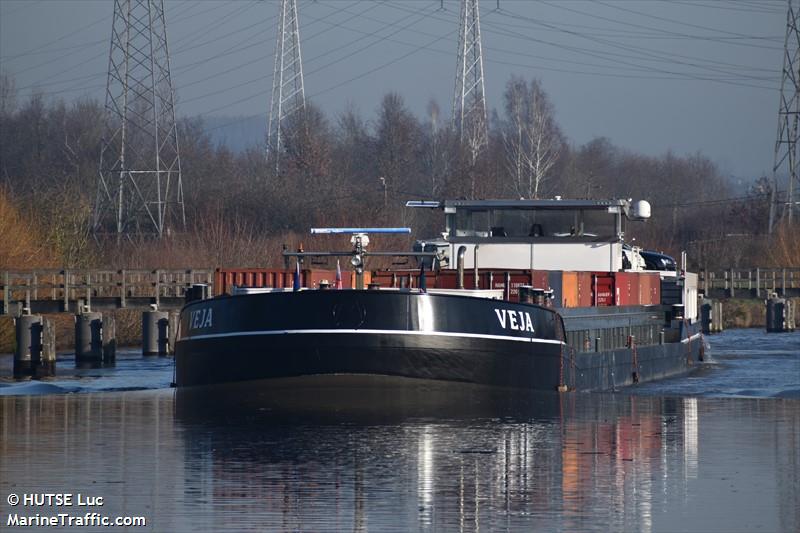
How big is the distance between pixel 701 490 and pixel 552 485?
142cm

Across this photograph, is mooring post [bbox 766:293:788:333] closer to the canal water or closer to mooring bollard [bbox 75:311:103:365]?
mooring bollard [bbox 75:311:103:365]

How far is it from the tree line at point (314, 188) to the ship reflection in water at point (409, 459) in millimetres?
27004

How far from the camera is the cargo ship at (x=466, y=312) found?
74.6 ft

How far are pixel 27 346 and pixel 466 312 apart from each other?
59.3 ft

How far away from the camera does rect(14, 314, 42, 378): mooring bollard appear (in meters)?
37.9

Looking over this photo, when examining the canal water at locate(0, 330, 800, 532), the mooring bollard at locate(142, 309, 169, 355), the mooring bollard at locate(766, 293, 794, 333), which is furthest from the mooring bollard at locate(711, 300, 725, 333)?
the canal water at locate(0, 330, 800, 532)

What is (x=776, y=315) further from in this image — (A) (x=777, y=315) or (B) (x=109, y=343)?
(B) (x=109, y=343)

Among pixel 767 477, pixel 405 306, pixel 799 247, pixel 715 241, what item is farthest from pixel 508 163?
pixel 767 477

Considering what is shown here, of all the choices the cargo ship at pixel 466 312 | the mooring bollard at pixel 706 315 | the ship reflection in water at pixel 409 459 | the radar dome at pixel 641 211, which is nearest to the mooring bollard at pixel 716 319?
the mooring bollard at pixel 706 315

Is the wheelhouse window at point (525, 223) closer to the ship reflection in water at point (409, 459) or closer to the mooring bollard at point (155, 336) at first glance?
the ship reflection in water at point (409, 459)

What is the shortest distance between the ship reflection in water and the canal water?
0.03 metres

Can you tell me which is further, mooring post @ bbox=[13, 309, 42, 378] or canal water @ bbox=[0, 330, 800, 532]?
mooring post @ bbox=[13, 309, 42, 378]

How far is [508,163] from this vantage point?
111125mm

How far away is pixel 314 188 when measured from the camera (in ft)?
253
